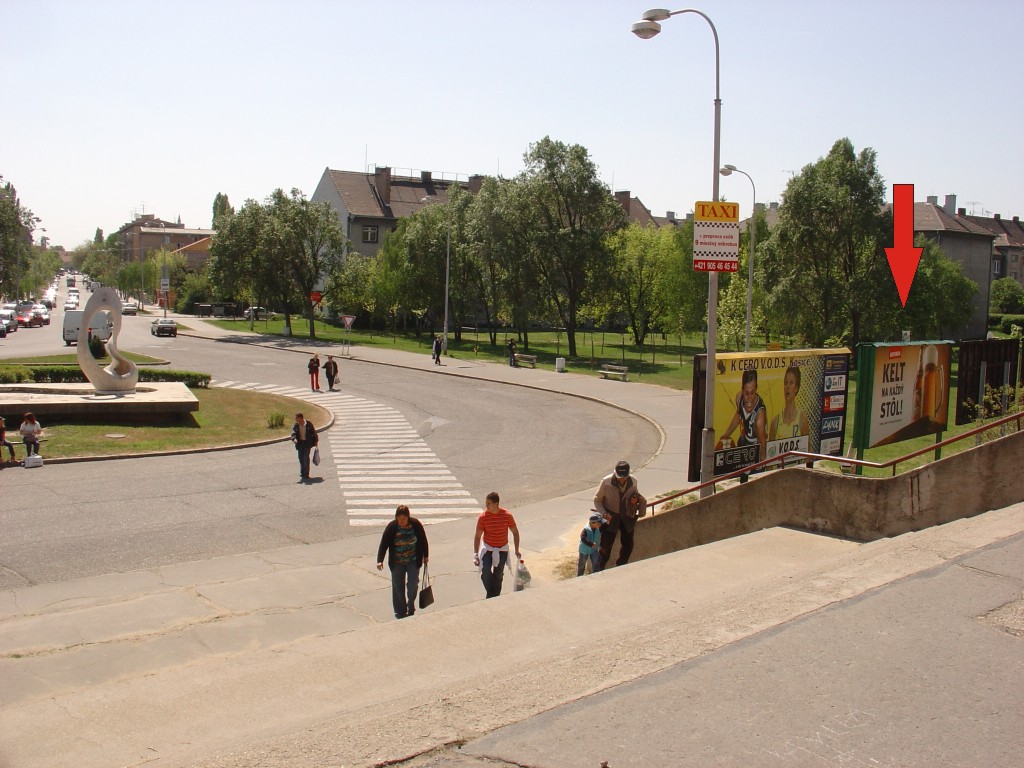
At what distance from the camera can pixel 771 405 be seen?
17.8m

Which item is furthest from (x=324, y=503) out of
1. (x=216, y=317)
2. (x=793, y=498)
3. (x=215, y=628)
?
(x=216, y=317)

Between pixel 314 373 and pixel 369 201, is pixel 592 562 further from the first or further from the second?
pixel 369 201

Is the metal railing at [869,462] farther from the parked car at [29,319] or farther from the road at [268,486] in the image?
the parked car at [29,319]

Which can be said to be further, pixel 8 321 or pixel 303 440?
pixel 8 321

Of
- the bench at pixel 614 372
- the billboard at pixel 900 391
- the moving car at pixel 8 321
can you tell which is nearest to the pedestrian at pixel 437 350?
the bench at pixel 614 372

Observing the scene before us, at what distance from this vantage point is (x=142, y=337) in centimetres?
6438

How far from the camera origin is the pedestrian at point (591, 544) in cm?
1156

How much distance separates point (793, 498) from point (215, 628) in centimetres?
822

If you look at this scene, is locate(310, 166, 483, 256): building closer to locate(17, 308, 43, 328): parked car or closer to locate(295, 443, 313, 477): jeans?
locate(17, 308, 43, 328): parked car

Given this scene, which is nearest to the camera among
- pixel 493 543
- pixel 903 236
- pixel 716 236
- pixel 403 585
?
pixel 403 585

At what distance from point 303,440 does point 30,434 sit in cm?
631

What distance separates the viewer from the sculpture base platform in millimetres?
24656

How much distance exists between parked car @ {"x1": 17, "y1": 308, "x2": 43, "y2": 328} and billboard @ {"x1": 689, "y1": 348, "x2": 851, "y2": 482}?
72.9 metres

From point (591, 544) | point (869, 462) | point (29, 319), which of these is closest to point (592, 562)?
point (591, 544)
